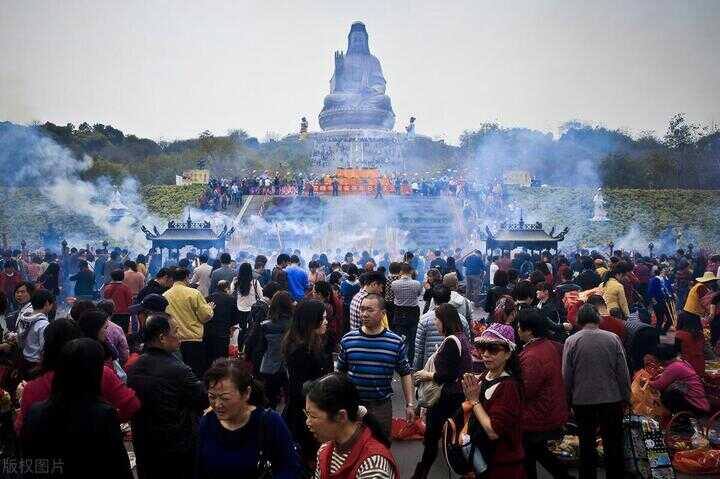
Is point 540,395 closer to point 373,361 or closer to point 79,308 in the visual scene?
point 373,361

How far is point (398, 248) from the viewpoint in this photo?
29031 millimetres

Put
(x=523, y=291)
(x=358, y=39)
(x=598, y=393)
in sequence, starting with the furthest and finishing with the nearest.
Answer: (x=358, y=39), (x=523, y=291), (x=598, y=393)

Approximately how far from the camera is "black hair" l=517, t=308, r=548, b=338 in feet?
16.0

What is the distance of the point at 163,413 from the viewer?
13.2 ft

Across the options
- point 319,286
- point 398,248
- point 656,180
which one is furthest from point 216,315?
Result: point 656,180

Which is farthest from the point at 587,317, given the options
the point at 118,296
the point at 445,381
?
the point at 118,296

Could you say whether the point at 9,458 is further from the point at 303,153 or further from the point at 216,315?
the point at 303,153

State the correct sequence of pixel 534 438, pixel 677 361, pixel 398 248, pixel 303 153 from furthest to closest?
pixel 303 153 < pixel 398 248 < pixel 677 361 < pixel 534 438

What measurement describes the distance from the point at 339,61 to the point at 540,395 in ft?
199

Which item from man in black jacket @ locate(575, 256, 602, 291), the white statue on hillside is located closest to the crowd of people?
man in black jacket @ locate(575, 256, 602, 291)

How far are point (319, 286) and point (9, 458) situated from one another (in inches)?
161

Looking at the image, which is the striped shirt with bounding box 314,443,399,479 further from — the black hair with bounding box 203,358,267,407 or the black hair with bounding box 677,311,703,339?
the black hair with bounding box 677,311,703,339

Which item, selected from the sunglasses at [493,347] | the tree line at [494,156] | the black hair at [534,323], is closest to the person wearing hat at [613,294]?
the black hair at [534,323]

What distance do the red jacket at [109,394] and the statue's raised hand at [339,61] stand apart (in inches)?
2392
